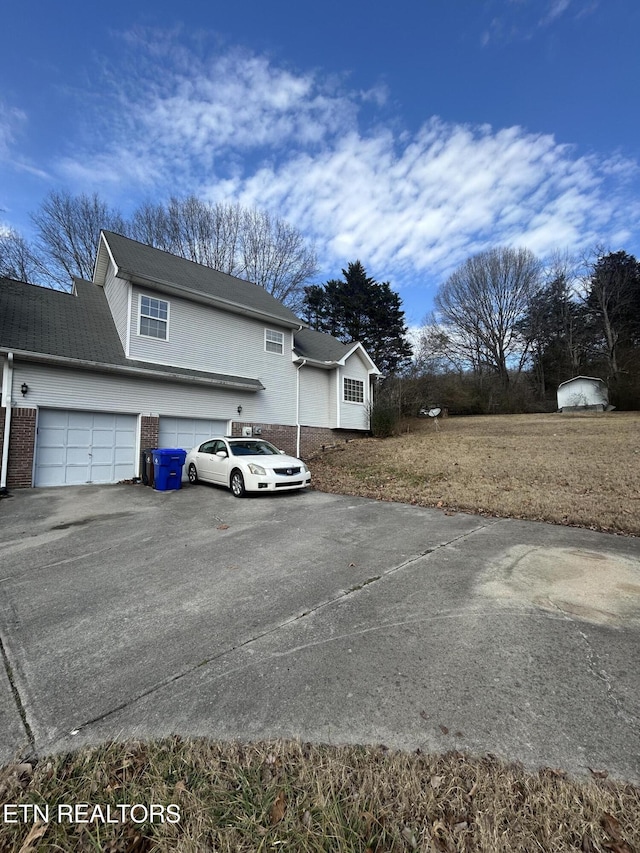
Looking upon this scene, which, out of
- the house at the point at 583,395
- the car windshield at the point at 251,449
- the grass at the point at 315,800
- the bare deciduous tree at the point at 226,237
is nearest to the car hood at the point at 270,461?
the car windshield at the point at 251,449

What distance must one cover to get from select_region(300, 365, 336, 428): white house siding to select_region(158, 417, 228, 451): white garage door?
4113 mm

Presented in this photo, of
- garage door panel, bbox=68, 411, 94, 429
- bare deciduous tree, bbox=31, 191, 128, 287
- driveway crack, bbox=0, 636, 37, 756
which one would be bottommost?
driveway crack, bbox=0, 636, 37, 756

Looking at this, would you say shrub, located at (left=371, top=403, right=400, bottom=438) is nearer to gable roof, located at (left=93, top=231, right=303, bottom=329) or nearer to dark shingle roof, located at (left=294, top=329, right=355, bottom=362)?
dark shingle roof, located at (left=294, top=329, right=355, bottom=362)

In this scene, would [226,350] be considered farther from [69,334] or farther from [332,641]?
[332,641]

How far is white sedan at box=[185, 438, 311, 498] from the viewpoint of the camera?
8.78 meters

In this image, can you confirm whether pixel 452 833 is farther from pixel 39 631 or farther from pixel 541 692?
pixel 39 631

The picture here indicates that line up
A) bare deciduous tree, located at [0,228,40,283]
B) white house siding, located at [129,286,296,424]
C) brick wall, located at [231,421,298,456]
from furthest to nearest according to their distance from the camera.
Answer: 1. bare deciduous tree, located at [0,228,40,283]
2. brick wall, located at [231,421,298,456]
3. white house siding, located at [129,286,296,424]

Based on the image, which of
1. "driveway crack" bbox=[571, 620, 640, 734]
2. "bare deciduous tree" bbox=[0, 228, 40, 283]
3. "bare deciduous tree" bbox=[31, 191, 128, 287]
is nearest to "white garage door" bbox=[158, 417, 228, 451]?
"bare deciduous tree" bbox=[0, 228, 40, 283]

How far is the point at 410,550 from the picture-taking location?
5.06 meters

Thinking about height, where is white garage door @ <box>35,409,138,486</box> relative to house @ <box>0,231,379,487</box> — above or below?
below

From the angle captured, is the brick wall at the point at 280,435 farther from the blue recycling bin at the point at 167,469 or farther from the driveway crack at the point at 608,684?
the driveway crack at the point at 608,684

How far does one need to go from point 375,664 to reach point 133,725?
1506mm

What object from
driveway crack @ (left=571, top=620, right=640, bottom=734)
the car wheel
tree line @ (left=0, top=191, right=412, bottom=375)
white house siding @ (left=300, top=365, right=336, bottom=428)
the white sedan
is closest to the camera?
driveway crack @ (left=571, top=620, right=640, bottom=734)

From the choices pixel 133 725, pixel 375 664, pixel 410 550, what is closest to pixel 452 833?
pixel 375 664
